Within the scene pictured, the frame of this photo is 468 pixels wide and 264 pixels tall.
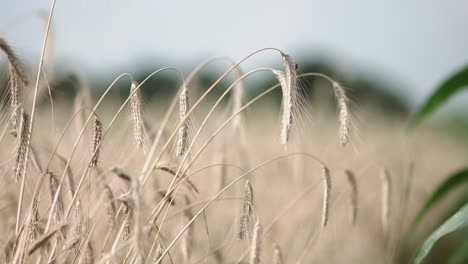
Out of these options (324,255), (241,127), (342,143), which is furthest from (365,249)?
(342,143)

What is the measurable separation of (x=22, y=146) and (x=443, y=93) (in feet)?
5.35

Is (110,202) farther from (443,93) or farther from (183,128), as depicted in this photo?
(443,93)

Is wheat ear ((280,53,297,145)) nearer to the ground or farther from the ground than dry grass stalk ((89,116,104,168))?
farther from the ground

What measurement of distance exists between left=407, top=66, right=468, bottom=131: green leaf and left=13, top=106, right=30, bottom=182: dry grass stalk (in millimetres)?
1559

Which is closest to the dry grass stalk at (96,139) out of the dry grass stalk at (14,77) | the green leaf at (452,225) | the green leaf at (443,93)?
the dry grass stalk at (14,77)

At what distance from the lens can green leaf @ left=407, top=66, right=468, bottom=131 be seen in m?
2.24

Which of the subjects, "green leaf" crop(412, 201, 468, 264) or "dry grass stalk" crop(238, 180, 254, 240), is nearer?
"dry grass stalk" crop(238, 180, 254, 240)

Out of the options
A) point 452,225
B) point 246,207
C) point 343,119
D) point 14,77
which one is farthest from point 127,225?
point 452,225

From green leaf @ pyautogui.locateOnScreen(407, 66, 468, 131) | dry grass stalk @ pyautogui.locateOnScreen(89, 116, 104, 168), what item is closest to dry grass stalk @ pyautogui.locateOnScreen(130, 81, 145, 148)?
dry grass stalk @ pyautogui.locateOnScreen(89, 116, 104, 168)

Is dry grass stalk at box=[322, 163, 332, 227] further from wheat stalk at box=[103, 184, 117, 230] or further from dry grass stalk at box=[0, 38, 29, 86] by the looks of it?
dry grass stalk at box=[0, 38, 29, 86]

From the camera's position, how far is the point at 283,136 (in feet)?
3.84

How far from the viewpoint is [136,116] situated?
52.0 inches

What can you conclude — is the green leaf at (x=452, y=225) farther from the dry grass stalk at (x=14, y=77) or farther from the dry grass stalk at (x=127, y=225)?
the dry grass stalk at (x=14, y=77)

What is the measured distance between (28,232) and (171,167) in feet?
1.27
